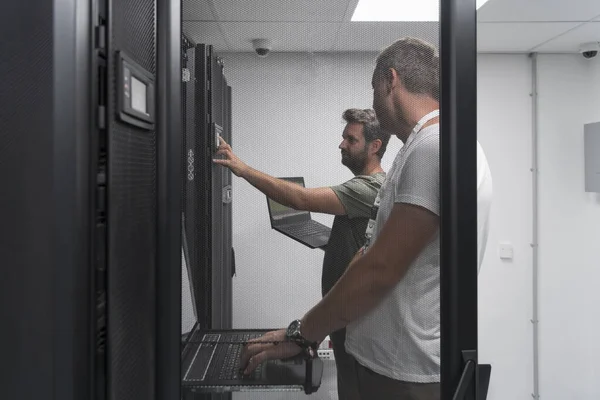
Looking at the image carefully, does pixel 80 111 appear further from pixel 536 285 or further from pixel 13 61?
pixel 536 285

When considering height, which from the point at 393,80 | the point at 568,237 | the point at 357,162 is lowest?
the point at 568,237

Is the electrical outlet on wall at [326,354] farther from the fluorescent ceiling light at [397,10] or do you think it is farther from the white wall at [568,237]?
the white wall at [568,237]

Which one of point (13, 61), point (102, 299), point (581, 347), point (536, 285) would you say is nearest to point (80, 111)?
point (13, 61)

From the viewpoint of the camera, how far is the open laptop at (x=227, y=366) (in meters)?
0.89

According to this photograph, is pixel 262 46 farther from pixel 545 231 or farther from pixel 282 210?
pixel 545 231

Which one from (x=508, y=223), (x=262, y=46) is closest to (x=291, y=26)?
(x=262, y=46)

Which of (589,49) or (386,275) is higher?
(589,49)

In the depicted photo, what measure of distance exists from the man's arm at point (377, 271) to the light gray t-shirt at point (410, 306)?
0.03 feet

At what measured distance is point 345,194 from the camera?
91 centimetres

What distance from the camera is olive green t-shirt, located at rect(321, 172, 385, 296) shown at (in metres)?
0.90

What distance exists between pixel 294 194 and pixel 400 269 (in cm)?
22

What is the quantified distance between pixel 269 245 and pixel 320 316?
15 centimetres

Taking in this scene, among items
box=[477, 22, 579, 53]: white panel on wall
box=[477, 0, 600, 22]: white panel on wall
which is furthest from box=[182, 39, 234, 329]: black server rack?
box=[477, 22, 579, 53]: white panel on wall

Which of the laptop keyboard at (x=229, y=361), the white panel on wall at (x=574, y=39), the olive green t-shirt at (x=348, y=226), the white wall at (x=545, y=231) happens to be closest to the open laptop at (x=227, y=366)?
the laptop keyboard at (x=229, y=361)
